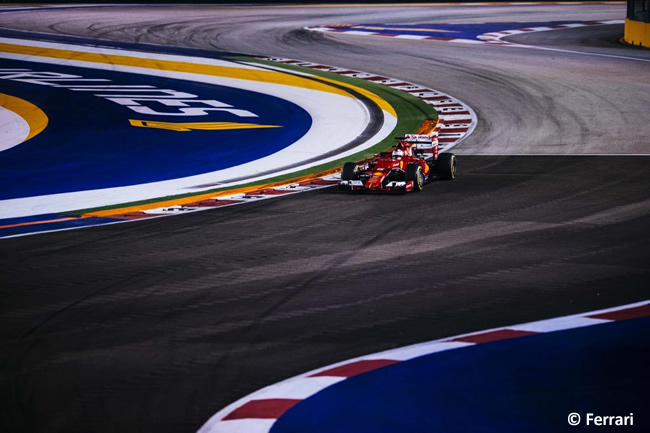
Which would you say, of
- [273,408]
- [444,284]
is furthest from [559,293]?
[273,408]

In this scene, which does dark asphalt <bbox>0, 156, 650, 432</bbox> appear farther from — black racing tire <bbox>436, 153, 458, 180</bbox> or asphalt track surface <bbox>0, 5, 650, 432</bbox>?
black racing tire <bbox>436, 153, 458, 180</bbox>

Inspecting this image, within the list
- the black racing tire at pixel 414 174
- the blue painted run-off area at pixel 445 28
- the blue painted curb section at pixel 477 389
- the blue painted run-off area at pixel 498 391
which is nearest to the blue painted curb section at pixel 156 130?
the black racing tire at pixel 414 174

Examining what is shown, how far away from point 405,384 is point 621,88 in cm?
1590

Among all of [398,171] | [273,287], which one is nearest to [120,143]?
[398,171]

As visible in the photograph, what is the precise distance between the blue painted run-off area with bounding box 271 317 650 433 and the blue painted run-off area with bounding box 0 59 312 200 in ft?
26.1

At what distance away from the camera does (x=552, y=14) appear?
124 ft

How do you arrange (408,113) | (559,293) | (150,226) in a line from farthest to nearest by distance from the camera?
(408,113), (150,226), (559,293)

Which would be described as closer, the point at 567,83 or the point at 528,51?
the point at 567,83

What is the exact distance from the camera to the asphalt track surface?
21.4ft

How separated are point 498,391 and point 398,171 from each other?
6569mm

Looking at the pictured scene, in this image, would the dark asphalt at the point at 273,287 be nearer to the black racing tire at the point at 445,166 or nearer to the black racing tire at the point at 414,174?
the black racing tire at the point at 414,174

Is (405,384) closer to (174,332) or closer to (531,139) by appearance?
(174,332)

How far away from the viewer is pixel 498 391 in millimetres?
6203

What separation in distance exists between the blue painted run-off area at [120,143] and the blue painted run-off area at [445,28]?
11.6 metres
